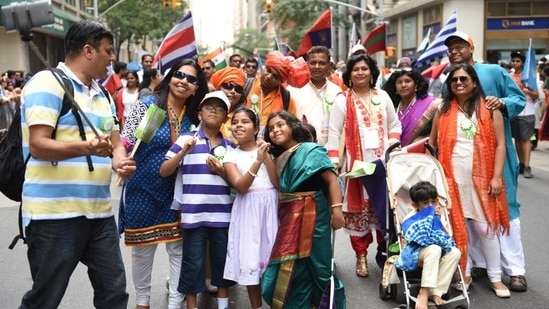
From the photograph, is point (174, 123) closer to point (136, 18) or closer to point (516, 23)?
point (516, 23)

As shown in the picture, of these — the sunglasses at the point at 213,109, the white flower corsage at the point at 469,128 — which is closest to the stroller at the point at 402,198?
the white flower corsage at the point at 469,128

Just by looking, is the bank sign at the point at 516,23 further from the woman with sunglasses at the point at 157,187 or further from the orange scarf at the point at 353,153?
the woman with sunglasses at the point at 157,187

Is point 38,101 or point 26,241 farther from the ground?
point 38,101

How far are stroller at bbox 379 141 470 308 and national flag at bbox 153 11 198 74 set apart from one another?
2794mm

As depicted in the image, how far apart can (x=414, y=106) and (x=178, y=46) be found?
2.72 m

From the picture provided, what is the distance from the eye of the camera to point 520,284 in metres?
5.07

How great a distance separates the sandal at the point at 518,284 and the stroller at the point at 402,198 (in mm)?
534

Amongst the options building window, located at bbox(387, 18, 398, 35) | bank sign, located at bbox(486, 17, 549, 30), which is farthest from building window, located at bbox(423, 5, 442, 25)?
building window, located at bbox(387, 18, 398, 35)

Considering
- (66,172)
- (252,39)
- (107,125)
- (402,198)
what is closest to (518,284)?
(402,198)

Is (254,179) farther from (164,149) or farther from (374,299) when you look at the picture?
(374,299)

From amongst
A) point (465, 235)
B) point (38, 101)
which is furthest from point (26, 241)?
point (465, 235)

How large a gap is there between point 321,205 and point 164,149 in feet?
3.68

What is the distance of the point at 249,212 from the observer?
13.8 feet

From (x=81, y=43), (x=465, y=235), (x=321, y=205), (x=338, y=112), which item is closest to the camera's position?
(x=81, y=43)
